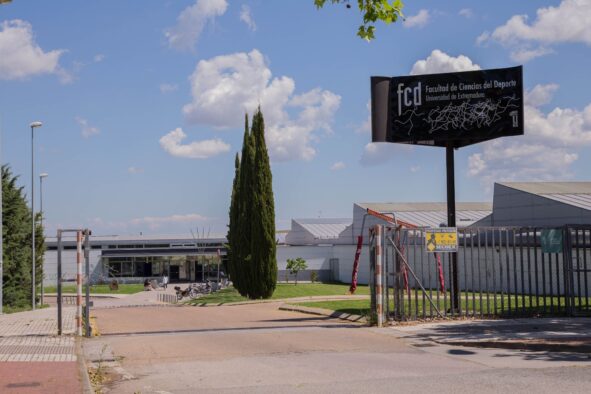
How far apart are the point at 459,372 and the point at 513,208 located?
3300 cm

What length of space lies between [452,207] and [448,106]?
2.48 meters

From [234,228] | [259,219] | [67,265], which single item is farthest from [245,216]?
[67,265]

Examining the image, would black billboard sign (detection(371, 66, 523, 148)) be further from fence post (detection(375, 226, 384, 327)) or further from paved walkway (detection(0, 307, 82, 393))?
paved walkway (detection(0, 307, 82, 393))

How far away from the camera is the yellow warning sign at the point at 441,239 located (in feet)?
55.1

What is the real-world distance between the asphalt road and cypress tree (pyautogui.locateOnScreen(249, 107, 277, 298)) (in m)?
16.5

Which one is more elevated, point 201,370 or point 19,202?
point 19,202

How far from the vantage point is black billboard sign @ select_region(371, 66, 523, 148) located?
1761 centimetres

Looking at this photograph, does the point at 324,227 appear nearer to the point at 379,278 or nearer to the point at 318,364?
the point at 379,278

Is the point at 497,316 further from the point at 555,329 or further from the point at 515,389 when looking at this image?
the point at 515,389

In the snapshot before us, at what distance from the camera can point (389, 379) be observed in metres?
9.59

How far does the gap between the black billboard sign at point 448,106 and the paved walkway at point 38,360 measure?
348 inches

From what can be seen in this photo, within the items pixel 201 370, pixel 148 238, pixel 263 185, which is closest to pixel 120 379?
pixel 201 370

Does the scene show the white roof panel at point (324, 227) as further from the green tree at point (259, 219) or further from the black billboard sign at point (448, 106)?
the black billboard sign at point (448, 106)

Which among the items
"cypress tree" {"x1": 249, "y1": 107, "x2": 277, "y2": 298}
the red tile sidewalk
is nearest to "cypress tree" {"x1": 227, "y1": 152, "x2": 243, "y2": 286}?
"cypress tree" {"x1": 249, "y1": 107, "x2": 277, "y2": 298}
